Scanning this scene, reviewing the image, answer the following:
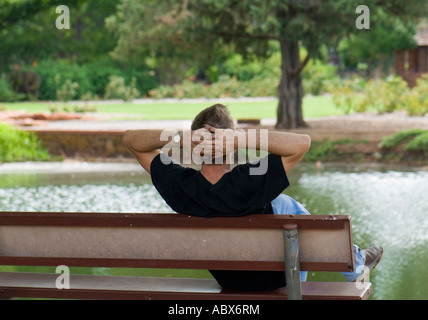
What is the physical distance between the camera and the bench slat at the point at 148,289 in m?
3.35

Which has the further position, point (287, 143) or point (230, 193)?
point (230, 193)

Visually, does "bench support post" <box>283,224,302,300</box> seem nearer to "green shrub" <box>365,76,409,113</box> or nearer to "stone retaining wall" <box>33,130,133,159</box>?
"stone retaining wall" <box>33,130,133,159</box>

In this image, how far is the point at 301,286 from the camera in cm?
340

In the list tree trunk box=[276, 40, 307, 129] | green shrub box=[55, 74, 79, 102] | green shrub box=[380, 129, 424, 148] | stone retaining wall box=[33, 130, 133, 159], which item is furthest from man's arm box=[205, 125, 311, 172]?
green shrub box=[55, 74, 79, 102]

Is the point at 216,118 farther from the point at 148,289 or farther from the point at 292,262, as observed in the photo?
the point at 148,289

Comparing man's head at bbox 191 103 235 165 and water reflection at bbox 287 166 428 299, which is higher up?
man's head at bbox 191 103 235 165

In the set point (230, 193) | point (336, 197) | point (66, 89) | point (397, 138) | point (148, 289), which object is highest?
point (66, 89)

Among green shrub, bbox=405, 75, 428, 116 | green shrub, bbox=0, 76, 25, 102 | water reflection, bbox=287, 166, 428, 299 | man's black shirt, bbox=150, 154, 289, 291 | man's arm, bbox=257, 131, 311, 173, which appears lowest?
water reflection, bbox=287, 166, 428, 299

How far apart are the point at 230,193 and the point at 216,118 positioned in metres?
0.32

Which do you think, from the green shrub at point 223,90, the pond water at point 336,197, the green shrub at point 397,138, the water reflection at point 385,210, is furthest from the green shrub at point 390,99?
the green shrub at point 223,90

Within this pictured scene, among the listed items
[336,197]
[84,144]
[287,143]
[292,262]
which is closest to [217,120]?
[287,143]

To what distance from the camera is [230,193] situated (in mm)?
3232

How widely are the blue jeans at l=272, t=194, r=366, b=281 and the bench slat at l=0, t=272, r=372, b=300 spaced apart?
218 millimetres

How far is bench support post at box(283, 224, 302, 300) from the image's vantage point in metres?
3.08
